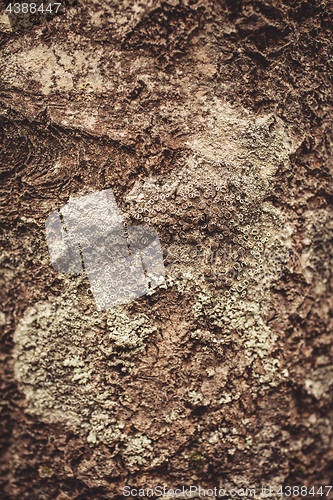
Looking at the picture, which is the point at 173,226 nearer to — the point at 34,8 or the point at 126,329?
the point at 126,329

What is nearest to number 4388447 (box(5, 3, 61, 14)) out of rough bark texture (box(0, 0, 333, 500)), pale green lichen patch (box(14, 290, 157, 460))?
rough bark texture (box(0, 0, 333, 500))

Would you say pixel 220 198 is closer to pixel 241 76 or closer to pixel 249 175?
pixel 249 175

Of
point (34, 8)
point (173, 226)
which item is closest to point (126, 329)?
point (173, 226)

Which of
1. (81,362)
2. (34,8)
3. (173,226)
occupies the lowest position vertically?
(81,362)

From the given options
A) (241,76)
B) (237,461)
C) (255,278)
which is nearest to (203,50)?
(241,76)

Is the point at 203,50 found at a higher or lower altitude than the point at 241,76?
higher

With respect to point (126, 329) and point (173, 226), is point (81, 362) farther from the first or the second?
point (173, 226)

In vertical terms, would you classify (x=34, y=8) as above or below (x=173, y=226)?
above

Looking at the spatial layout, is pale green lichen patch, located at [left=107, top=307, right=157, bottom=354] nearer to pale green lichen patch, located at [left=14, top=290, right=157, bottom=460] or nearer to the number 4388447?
pale green lichen patch, located at [left=14, top=290, right=157, bottom=460]
